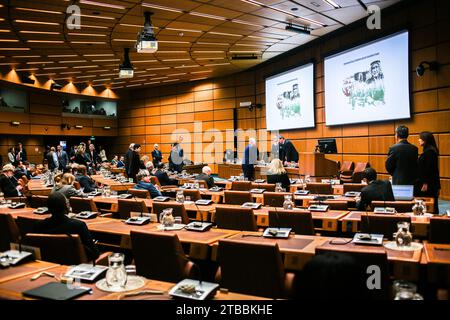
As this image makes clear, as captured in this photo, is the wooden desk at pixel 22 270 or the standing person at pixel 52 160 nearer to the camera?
the wooden desk at pixel 22 270

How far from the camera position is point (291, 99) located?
13.3 meters

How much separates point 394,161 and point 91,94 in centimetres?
1719

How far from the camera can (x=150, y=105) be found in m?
21.1

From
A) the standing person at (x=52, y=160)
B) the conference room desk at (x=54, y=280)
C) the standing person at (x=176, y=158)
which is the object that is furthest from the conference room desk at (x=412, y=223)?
the standing person at (x=52, y=160)

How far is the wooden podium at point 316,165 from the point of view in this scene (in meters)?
9.98

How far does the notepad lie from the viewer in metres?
2.04

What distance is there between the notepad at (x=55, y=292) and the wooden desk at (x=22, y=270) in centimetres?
40

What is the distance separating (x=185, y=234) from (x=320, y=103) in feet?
30.7

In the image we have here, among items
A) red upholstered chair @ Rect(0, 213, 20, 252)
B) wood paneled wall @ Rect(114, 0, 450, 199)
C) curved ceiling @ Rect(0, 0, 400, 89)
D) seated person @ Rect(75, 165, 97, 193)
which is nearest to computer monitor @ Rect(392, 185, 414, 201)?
wood paneled wall @ Rect(114, 0, 450, 199)

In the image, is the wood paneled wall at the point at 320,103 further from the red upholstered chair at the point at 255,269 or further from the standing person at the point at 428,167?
the red upholstered chair at the point at 255,269

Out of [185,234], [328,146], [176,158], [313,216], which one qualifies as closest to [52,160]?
[176,158]

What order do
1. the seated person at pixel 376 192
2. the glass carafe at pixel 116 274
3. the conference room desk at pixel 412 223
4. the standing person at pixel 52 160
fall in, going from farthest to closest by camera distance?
the standing person at pixel 52 160, the seated person at pixel 376 192, the conference room desk at pixel 412 223, the glass carafe at pixel 116 274

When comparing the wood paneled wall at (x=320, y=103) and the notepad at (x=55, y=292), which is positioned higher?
the wood paneled wall at (x=320, y=103)

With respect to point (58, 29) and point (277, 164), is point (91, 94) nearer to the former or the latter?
point (58, 29)
